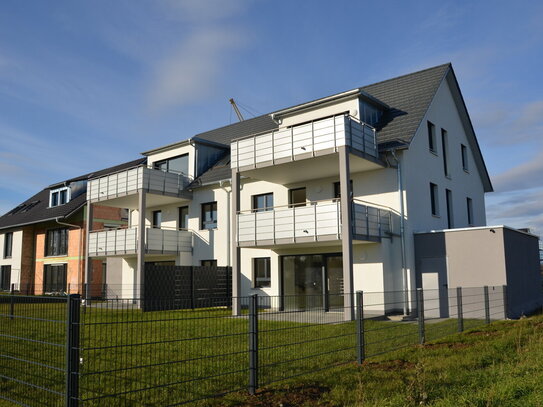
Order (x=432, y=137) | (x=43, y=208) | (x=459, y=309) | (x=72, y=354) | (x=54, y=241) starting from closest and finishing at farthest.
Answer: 1. (x=72, y=354)
2. (x=459, y=309)
3. (x=432, y=137)
4. (x=54, y=241)
5. (x=43, y=208)

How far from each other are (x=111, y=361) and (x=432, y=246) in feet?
39.8

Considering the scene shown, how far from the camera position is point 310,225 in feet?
53.9

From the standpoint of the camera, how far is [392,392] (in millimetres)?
5805

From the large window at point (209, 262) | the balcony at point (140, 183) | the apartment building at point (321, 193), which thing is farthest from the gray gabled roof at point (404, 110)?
the large window at point (209, 262)

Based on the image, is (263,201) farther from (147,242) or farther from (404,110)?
(404,110)

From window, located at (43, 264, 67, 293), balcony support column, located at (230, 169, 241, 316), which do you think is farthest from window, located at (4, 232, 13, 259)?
balcony support column, located at (230, 169, 241, 316)

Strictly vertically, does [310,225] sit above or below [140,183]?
below

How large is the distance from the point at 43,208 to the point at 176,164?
1418 centimetres

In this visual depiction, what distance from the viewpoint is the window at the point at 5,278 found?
35.3 meters

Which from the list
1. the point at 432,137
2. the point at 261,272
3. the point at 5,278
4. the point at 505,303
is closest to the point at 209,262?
the point at 261,272

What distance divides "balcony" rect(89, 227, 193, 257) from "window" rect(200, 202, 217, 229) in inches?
36.7

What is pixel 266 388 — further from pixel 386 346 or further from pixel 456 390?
pixel 386 346

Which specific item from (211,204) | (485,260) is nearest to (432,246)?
(485,260)

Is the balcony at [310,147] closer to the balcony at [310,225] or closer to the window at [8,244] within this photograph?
the balcony at [310,225]
